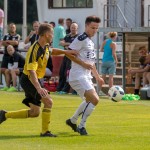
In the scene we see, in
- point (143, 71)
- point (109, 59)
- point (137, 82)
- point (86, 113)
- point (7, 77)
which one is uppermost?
point (86, 113)

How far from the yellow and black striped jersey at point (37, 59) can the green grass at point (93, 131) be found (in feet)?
3.64

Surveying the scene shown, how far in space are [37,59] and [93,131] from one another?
1935mm

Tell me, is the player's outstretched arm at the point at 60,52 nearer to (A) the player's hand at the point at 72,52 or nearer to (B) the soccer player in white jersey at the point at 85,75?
(A) the player's hand at the point at 72,52

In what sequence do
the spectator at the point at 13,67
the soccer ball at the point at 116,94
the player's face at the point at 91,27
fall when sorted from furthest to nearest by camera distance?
1. the spectator at the point at 13,67
2. the soccer ball at the point at 116,94
3. the player's face at the point at 91,27

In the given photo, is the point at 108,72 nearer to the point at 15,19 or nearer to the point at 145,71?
the point at 145,71

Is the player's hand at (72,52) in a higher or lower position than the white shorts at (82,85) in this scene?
higher

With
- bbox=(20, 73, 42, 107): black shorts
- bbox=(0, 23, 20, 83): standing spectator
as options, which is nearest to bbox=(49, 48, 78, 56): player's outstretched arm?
bbox=(20, 73, 42, 107): black shorts

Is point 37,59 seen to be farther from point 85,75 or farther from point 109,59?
point 109,59

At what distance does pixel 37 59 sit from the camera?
1444cm

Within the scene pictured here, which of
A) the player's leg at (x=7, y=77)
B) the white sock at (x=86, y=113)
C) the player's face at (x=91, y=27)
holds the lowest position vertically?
the player's leg at (x=7, y=77)

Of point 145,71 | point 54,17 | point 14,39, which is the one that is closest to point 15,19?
point 54,17

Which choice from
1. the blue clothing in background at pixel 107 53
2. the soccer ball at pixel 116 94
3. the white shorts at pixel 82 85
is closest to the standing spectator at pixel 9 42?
the blue clothing in background at pixel 107 53

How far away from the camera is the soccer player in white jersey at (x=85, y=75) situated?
14.9m

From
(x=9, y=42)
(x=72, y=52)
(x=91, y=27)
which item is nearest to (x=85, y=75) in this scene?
(x=72, y=52)
